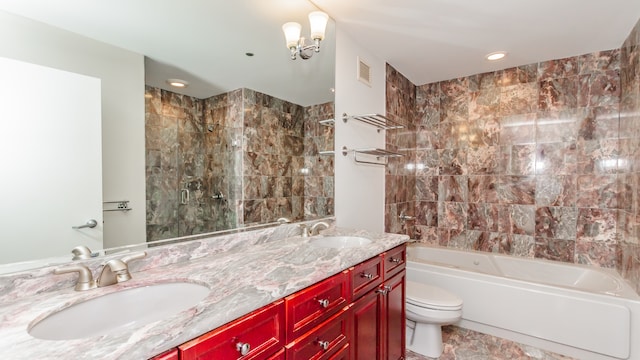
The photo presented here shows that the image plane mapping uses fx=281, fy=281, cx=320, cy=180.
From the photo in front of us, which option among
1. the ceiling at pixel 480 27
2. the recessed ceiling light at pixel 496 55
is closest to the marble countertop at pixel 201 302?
the ceiling at pixel 480 27

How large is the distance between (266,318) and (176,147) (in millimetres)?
826

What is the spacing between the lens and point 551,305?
80.7 inches

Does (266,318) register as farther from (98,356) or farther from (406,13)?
(406,13)

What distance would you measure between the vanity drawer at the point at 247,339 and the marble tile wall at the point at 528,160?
82.6 inches

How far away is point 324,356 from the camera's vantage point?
3.56ft

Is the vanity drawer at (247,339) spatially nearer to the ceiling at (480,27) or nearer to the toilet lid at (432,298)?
the toilet lid at (432,298)

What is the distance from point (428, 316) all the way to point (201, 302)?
1.72 m

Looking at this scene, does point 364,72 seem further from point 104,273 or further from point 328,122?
point 104,273

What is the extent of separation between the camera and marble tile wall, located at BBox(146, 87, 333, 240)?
47.0 inches

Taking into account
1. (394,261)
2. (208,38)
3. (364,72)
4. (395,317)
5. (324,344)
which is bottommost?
(395,317)

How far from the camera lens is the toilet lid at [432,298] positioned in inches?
76.9

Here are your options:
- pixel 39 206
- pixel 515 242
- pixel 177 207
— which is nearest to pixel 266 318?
pixel 177 207

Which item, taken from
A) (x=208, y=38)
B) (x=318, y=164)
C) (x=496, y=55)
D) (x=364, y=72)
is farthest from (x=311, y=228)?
(x=496, y=55)

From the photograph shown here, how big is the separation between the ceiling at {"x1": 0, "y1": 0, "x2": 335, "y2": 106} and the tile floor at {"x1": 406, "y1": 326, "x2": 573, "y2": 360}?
2.10 metres
